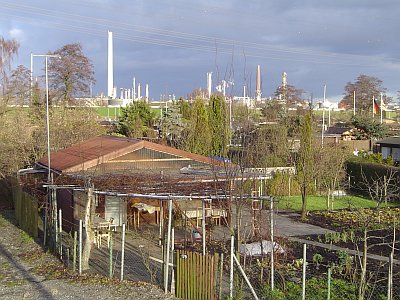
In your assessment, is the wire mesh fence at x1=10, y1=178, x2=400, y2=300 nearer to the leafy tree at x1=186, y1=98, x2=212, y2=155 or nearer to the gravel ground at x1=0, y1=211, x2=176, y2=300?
the gravel ground at x1=0, y1=211, x2=176, y2=300

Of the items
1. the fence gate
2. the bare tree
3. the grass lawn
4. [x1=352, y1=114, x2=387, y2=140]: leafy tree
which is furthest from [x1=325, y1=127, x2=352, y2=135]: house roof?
the fence gate

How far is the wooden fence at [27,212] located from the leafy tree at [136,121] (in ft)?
61.6

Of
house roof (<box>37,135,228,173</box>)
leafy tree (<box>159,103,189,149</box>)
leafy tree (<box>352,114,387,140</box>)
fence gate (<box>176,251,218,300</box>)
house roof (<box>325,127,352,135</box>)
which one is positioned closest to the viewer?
fence gate (<box>176,251,218,300</box>)

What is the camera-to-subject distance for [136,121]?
4172 cm

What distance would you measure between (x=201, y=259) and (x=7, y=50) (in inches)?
1630

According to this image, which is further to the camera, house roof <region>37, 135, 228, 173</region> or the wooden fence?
→ house roof <region>37, 135, 228, 173</region>

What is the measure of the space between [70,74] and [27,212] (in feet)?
92.6

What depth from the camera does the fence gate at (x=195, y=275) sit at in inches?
403

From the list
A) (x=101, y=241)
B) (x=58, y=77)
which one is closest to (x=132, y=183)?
(x=101, y=241)

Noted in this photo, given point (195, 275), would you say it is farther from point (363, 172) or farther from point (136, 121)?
point (136, 121)

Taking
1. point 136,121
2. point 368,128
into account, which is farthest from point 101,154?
point 368,128

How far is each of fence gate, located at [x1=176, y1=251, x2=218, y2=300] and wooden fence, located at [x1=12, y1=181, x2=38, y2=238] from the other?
29.8 feet

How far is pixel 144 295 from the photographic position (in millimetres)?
11414

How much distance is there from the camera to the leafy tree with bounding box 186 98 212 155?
33031 mm
